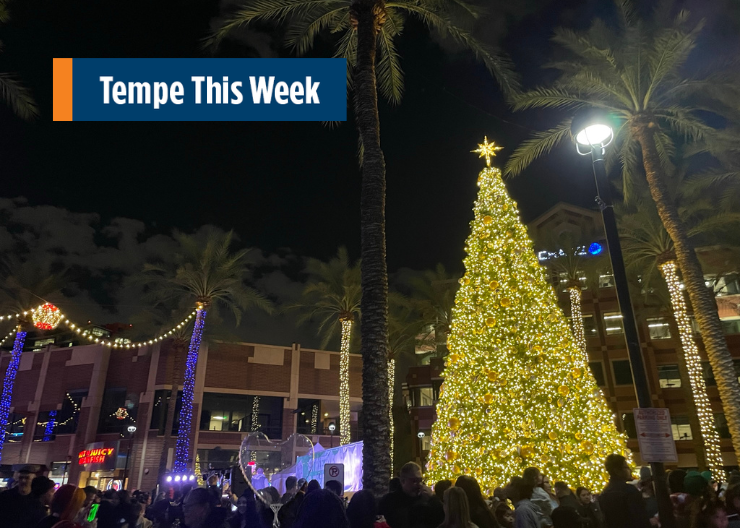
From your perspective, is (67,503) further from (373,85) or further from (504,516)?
(373,85)

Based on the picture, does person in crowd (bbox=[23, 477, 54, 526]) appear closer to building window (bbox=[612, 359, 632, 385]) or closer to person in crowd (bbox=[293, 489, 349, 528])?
person in crowd (bbox=[293, 489, 349, 528])

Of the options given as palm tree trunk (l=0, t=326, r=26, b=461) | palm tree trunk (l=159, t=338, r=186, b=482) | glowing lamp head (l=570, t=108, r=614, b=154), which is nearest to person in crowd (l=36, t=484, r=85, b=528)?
glowing lamp head (l=570, t=108, r=614, b=154)

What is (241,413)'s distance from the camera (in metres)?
44.2

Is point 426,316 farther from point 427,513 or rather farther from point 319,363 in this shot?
point 427,513

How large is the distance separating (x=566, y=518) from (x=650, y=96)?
16404 millimetres

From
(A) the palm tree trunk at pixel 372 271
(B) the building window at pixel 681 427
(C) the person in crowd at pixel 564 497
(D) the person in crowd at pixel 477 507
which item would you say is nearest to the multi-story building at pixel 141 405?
(B) the building window at pixel 681 427

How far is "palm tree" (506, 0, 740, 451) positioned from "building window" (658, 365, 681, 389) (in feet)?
71.8

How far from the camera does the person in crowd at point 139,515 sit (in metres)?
8.27

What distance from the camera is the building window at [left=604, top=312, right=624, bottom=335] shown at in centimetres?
3762

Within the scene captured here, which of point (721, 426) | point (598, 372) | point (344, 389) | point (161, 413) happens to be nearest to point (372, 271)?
point (344, 389)

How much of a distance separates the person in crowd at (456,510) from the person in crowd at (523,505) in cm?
145

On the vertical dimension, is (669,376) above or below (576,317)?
below

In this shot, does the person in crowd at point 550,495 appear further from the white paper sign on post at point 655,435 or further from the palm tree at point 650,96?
the palm tree at point 650,96

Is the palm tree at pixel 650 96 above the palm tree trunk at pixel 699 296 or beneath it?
above
